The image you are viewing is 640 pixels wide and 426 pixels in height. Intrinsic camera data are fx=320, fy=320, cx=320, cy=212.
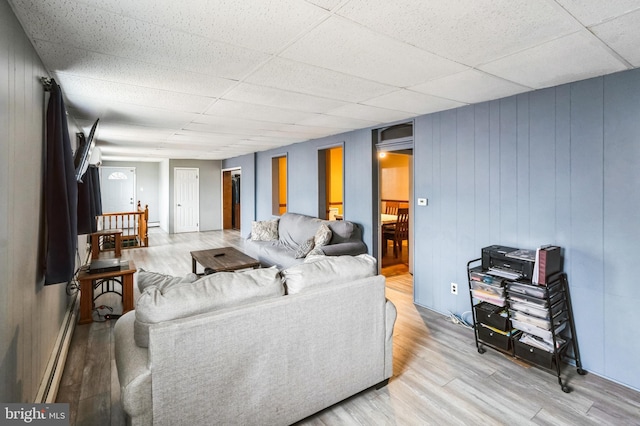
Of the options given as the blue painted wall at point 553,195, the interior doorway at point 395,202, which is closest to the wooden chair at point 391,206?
the interior doorway at point 395,202

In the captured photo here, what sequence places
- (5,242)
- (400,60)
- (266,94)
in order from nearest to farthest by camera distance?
(5,242) < (400,60) < (266,94)

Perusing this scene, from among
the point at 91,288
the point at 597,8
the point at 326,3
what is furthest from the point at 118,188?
the point at 597,8

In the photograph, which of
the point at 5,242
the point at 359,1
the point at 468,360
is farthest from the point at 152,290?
the point at 468,360

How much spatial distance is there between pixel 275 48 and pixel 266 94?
1019 mm

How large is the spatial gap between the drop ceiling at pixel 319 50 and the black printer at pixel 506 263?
1425 millimetres

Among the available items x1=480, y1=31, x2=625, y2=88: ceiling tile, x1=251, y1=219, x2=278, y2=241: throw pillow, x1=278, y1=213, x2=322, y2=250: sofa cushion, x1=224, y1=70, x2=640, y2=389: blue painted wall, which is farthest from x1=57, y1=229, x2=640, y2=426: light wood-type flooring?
x1=251, y1=219, x2=278, y2=241: throw pillow

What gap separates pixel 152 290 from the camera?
5.32ft

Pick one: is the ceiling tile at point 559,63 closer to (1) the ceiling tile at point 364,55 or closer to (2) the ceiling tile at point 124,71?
(1) the ceiling tile at point 364,55

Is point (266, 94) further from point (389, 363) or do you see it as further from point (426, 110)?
point (389, 363)

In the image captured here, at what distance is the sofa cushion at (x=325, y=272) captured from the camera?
1.96 meters

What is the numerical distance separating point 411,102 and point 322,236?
227cm

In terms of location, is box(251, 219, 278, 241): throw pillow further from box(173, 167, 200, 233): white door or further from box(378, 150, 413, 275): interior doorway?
box(173, 167, 200, 233): white door

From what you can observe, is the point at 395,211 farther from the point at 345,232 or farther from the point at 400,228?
the point at 345,232

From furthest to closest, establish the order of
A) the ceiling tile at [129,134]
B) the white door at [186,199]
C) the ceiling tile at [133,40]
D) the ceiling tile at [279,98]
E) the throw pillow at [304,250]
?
the white door at [186,199]
the throw pillow at [304,250]
the ceiling tile at [129,134]
the ceiling tile at [279,98]
the ceiling tile at [133,40]
